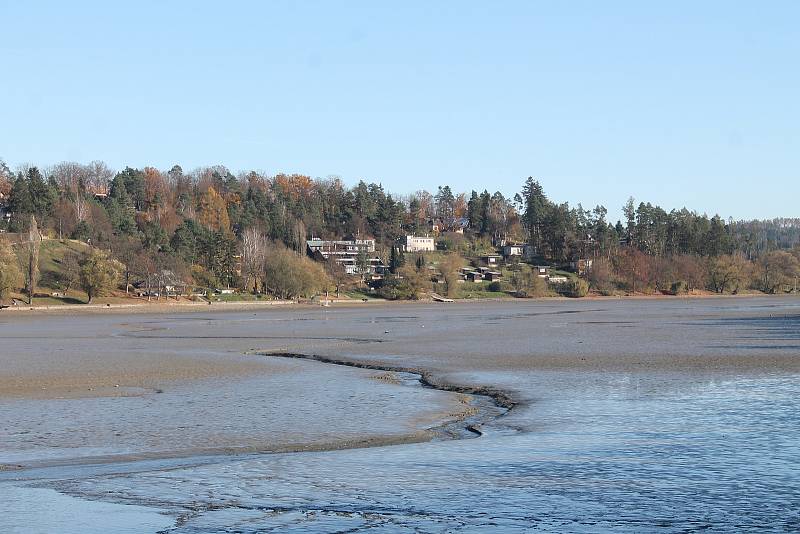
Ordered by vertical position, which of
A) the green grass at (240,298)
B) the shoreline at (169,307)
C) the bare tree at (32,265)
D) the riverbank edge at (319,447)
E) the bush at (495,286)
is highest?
the bare tree at (32,265)

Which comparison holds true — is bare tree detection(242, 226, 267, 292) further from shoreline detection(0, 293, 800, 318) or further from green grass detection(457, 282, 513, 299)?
green grass detection(457, 282, 513, 299)

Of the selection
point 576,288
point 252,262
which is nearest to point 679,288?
point 576,288

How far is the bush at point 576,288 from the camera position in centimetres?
16738

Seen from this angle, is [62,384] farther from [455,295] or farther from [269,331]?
[455,295]

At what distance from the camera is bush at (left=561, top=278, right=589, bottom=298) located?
167375 mm

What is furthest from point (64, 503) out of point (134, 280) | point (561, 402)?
point (134, 280)

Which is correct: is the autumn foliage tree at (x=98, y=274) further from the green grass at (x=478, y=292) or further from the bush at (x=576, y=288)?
the bush at (x=576, y=288)

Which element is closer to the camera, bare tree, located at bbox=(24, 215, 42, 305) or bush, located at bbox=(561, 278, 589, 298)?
bare tree, located at bbox=(24, 215, 42, 305)

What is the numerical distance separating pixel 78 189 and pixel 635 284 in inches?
4626

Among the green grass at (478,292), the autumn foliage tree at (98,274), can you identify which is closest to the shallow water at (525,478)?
the autumn foliage tree at (98,274)

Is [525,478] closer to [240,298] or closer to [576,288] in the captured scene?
[240,298]

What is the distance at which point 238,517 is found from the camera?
13195 millimetres

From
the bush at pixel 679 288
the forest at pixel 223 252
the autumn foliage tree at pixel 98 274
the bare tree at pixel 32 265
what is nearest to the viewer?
the bare tree at pixel 32 265

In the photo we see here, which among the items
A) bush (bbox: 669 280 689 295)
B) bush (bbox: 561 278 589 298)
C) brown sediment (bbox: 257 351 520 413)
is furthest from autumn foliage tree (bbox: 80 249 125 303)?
bush (bbox: 669 280 689 295)
